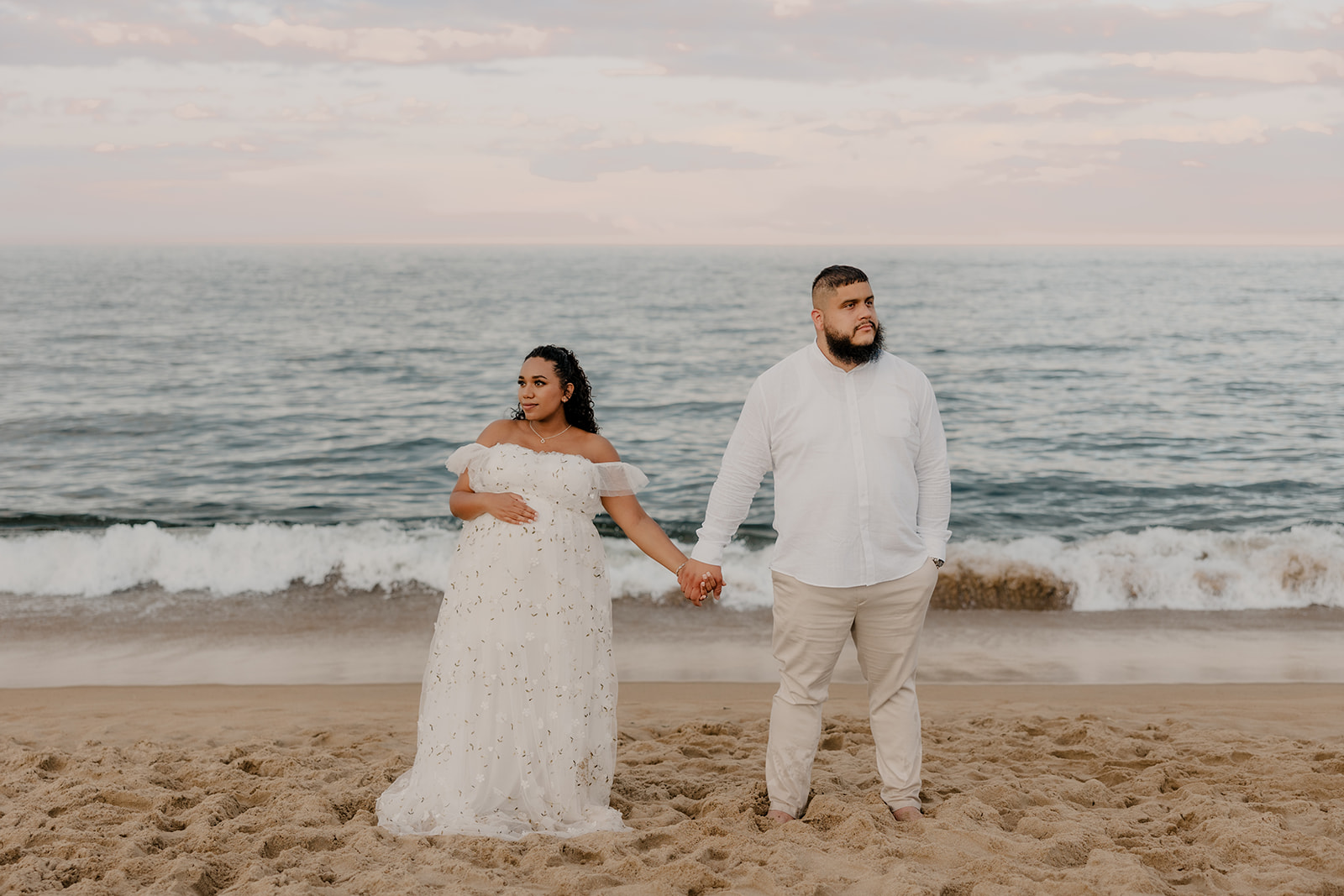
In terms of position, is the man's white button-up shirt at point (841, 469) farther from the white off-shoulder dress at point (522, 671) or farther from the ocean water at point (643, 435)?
the ocean water at point (643, 435)

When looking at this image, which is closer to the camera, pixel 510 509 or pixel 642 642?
pixel 510 509

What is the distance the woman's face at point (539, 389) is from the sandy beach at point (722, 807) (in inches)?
68.1

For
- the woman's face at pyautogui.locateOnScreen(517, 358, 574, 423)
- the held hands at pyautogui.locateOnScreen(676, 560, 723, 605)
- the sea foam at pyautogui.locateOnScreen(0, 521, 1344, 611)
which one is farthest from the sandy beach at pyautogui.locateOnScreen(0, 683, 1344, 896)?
the sea foam at pyautogui.locateOnScreen(0, 521, 1344, 611)

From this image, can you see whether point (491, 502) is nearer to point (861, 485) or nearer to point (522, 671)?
point (522, 671)

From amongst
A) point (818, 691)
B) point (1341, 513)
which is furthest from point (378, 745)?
point (1341, 513)

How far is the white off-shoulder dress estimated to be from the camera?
156 inches

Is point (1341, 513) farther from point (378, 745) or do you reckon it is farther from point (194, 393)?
point (194, 393)

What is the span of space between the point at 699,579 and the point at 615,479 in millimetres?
603

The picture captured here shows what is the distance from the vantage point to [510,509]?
4031mm

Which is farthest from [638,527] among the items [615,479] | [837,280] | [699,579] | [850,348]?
[837,280]

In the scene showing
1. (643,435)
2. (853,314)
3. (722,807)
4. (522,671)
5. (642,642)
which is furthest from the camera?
(643,435)

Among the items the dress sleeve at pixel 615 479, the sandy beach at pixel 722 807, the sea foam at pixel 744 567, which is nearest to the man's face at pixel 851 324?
the dress sleeve at pixel 615 479

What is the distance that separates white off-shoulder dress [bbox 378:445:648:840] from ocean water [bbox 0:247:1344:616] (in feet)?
16.5

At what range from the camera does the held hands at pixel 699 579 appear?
385cm
